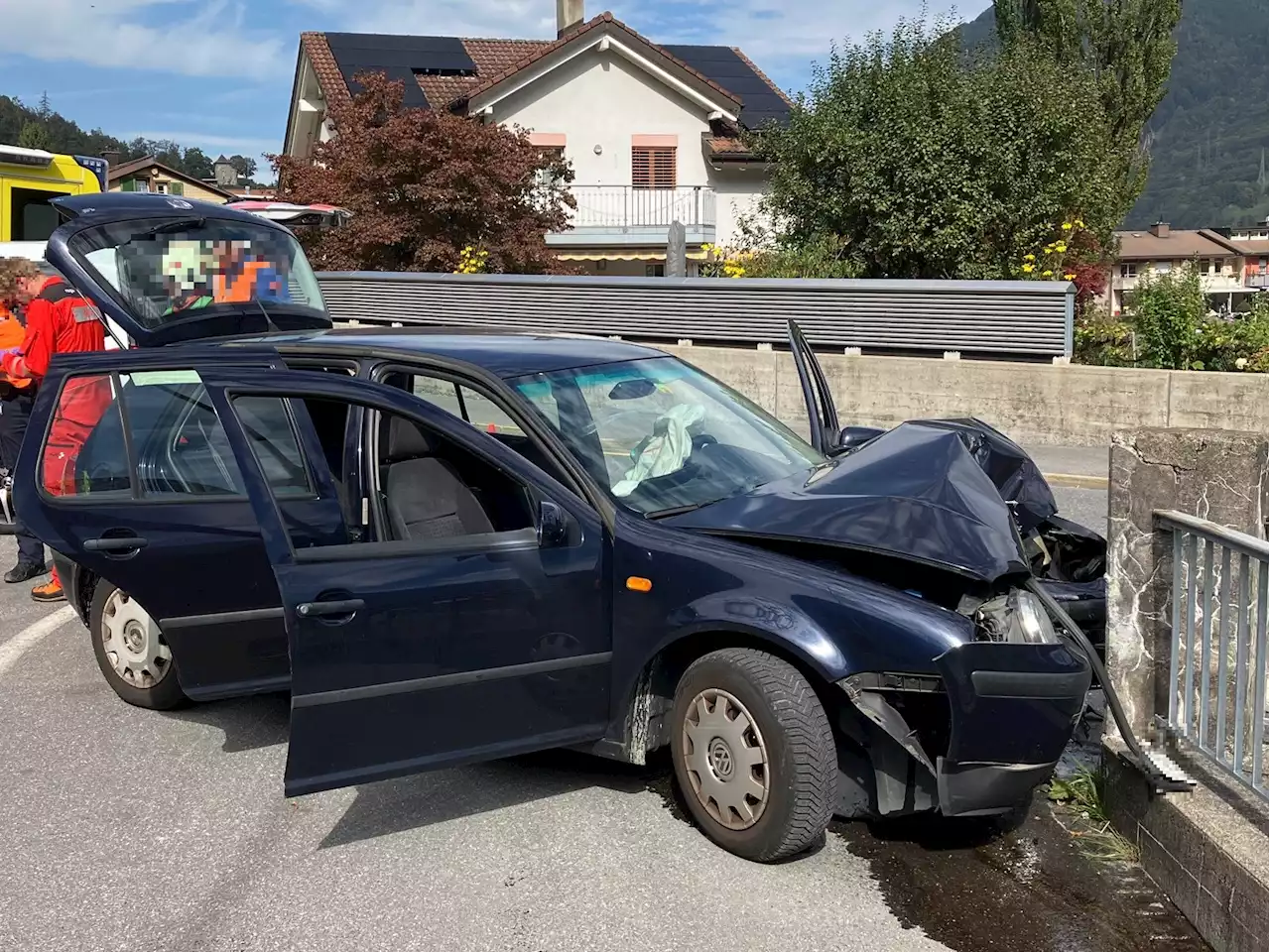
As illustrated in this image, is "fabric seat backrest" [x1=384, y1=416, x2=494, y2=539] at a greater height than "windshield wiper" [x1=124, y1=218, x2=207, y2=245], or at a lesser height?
lesser

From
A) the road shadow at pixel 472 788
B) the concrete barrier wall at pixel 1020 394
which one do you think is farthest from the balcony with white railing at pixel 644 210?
the road shadow at pixel 472 788

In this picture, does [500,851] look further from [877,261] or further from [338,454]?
[877,261]

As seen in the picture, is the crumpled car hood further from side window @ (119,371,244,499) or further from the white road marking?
the white road marking

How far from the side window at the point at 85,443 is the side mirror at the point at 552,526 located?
2115mm

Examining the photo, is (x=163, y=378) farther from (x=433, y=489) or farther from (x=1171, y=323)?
(x=1171, y=323)

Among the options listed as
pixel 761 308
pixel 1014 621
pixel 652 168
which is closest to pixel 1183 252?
pixel 652 168

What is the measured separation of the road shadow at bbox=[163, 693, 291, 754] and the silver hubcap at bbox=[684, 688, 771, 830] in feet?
6.35

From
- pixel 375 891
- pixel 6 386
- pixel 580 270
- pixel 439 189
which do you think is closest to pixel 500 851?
pixel 375 891

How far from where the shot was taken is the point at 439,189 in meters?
20.6

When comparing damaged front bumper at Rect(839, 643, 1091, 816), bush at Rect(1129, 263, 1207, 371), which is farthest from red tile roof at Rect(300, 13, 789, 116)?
damaged front bumper at Rect(839, 643, 1091, 816)

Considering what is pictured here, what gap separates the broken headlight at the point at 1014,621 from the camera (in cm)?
368

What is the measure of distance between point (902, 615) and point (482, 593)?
130 cm

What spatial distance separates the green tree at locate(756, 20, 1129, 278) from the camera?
17250 millimetres

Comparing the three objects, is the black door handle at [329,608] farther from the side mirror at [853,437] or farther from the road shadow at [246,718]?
the side mirror at [853,437]
